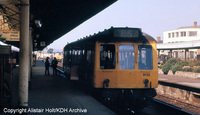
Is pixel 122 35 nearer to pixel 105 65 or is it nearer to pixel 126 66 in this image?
pixel 126 66

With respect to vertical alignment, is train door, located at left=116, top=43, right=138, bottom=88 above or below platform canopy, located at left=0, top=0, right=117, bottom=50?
below

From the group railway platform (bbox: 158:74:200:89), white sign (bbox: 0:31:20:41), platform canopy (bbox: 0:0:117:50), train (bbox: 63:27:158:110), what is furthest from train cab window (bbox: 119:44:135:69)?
white sign (bbox: 0:31:20:41)

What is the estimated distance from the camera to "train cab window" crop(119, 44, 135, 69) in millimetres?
10172

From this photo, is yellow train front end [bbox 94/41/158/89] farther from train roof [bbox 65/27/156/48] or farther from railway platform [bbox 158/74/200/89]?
railway platform [bbox 158/74/200/89]

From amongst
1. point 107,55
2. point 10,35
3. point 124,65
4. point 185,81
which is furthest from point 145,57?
point 185,81

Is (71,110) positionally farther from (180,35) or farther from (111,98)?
(180,35)

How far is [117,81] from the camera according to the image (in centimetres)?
1014

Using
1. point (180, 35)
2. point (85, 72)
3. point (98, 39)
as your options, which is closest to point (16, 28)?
point (85, 72)

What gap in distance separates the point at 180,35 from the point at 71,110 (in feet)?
244

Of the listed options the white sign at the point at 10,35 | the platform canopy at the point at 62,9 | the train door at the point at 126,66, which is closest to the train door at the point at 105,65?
the train door at the point at 126,66

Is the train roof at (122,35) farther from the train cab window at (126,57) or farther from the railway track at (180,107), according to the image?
the railway track at (180,107)

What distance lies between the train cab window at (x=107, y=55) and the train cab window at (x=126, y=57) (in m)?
0.31

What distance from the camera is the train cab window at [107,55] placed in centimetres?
1017

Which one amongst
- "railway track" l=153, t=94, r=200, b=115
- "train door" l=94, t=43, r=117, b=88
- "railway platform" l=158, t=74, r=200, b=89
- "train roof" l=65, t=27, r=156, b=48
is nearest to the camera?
"train door" l=94, t=43, r=117, b=88
